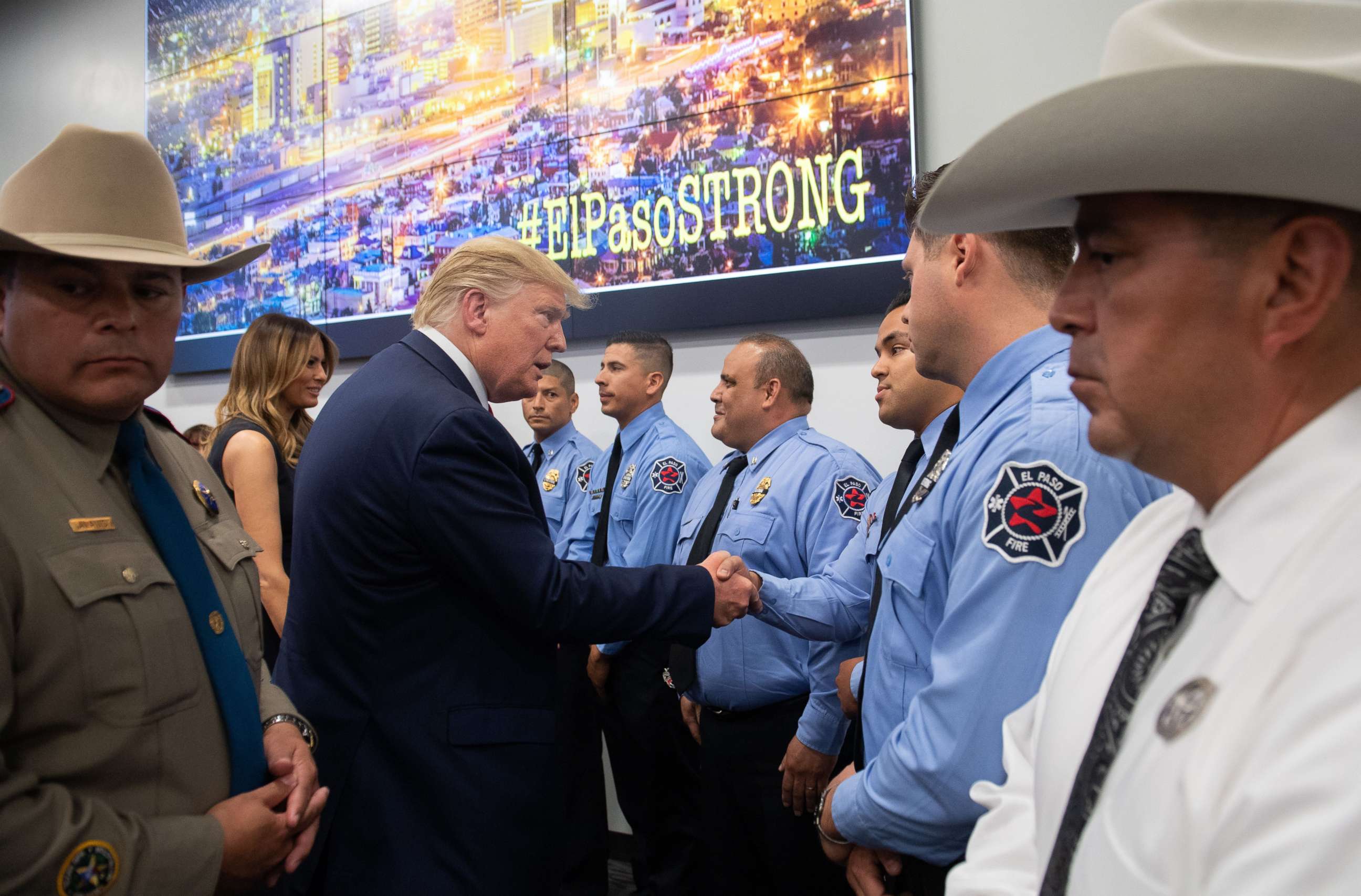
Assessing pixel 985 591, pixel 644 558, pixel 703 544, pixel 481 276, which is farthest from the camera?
pixel 644 558

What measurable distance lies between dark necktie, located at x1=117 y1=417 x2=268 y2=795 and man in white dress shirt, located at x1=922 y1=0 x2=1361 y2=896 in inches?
42.1

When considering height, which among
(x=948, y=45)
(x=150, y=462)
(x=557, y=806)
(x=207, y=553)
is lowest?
(x=557, y=806)

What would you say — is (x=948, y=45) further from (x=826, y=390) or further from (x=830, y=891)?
(x=830, y=891)

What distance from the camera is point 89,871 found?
1090 millimetres

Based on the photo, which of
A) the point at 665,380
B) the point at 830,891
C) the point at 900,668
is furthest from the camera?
the point at 665,380

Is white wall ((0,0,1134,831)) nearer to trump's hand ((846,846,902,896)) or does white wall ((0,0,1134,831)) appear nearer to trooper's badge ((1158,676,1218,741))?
trump's hand ((846,846,902,896))

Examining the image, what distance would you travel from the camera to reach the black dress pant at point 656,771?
3.47 metres

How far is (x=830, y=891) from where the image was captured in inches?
104

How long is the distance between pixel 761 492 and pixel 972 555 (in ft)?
5.51

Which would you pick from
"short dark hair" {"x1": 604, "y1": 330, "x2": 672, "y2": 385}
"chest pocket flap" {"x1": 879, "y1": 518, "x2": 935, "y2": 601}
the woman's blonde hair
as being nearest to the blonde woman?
the woman's blonde hair

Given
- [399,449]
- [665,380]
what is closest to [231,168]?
[665,380]

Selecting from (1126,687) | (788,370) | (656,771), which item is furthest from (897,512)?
(656,771)

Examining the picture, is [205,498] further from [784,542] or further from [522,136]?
[522,136]

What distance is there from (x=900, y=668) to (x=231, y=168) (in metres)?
5.26
